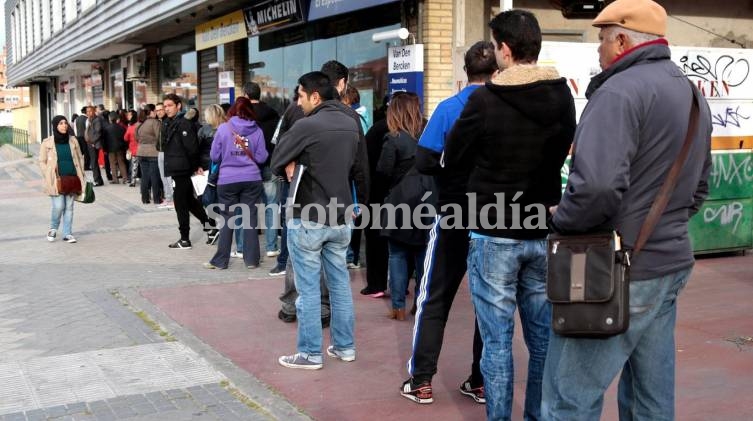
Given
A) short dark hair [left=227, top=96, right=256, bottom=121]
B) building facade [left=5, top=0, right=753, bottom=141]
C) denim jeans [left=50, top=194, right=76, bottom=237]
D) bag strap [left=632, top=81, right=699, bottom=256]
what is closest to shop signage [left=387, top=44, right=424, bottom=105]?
building facade [left=5, top=0, right=753, bottom=141]

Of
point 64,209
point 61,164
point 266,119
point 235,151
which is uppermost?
point 266,119

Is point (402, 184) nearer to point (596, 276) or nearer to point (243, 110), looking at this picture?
point (243, 110)

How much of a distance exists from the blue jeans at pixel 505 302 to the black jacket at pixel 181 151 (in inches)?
263

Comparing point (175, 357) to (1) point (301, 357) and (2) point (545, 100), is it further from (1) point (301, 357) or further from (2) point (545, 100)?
(2) point (545, 100)

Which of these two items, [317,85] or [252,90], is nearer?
[317,85]

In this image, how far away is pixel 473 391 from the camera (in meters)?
4.76

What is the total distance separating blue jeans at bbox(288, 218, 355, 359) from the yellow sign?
33.1 feet

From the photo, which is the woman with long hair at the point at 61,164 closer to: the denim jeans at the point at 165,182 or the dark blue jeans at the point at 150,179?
the denim jeans at the point at 165,182

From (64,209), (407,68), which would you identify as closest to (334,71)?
(407,68)

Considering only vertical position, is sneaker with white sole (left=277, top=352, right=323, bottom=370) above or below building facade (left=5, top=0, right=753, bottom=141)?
below

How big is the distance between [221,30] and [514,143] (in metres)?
13.1

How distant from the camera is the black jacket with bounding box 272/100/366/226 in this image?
5.14m

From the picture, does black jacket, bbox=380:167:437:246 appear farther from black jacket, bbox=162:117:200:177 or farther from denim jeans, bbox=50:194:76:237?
denim jeans, bbox=50:194:76:237

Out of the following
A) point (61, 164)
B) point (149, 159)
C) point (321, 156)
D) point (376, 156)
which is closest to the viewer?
point (321, 156)
